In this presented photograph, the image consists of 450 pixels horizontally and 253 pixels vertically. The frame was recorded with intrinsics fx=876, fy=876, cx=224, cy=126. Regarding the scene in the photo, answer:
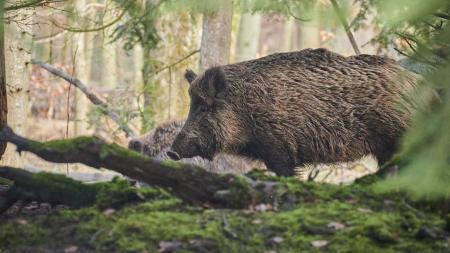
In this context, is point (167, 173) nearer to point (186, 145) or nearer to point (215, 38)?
point (186, 145)

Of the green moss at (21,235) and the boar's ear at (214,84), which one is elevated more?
the boar's ear at (214,84)

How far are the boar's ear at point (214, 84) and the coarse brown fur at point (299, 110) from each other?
1 centimetres


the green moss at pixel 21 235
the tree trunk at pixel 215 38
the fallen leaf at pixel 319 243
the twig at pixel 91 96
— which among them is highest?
the tree trunk at pixel 215 38

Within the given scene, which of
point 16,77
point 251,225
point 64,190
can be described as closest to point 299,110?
point 64,190

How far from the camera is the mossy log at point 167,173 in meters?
5.77

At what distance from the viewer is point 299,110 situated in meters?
8.97

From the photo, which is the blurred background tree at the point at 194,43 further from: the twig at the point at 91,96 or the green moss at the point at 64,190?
the green moss at the point at 64,190

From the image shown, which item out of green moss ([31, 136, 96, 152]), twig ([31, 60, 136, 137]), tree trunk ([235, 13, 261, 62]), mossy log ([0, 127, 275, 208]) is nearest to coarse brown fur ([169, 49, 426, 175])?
mossy log ([0, 127, 275, 208])

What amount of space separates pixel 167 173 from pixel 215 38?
7.27 meters

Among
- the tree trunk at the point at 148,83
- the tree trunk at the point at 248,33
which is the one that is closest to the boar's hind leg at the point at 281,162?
the tree trunk at the point at 148,83

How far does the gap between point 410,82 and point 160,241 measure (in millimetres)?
3956

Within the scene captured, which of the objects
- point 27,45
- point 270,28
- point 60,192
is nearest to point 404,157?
point 60,192

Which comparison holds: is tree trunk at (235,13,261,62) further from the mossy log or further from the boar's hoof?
the mossy log

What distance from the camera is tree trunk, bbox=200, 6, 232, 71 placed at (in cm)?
1280
